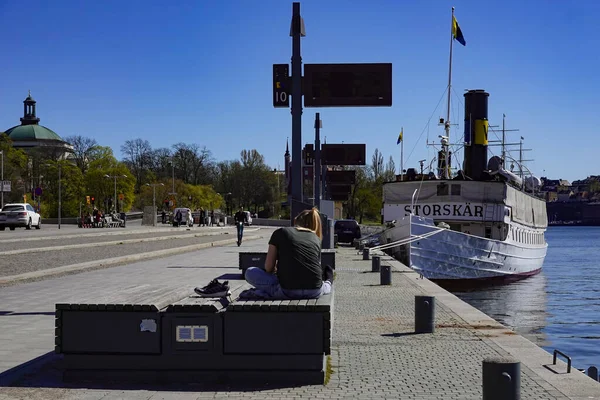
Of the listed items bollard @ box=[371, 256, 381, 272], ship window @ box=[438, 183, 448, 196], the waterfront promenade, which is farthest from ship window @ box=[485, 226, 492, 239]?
the waterfront promenade

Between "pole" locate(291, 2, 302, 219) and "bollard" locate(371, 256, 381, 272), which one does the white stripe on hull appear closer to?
"bollard" locate(371, 256, 381, 272)

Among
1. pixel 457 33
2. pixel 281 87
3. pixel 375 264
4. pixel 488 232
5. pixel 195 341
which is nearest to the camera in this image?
pixel 195 341

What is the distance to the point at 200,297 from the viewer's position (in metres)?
7.83

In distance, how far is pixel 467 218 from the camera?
33219mm

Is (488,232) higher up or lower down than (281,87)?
lower down

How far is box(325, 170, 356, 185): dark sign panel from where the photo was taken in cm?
5672

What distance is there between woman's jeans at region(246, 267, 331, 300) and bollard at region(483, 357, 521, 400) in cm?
236

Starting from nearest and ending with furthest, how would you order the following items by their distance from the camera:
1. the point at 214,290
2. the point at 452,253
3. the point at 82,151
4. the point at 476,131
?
the point at 214,290 → the point at 452,253 → the point at 476,131 → the point at 82,151

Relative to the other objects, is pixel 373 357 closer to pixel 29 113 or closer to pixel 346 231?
pixel 346 231

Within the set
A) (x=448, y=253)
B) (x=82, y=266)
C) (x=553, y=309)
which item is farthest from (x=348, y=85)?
(x=448, y=253)

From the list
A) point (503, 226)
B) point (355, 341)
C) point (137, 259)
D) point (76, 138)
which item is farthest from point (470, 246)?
point (76, 138)

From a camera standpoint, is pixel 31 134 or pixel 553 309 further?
pixel 31 134

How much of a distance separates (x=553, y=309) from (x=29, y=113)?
166 meters

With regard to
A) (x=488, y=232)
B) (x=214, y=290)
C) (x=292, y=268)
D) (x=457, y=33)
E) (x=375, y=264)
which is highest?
(x=457, y=33)
